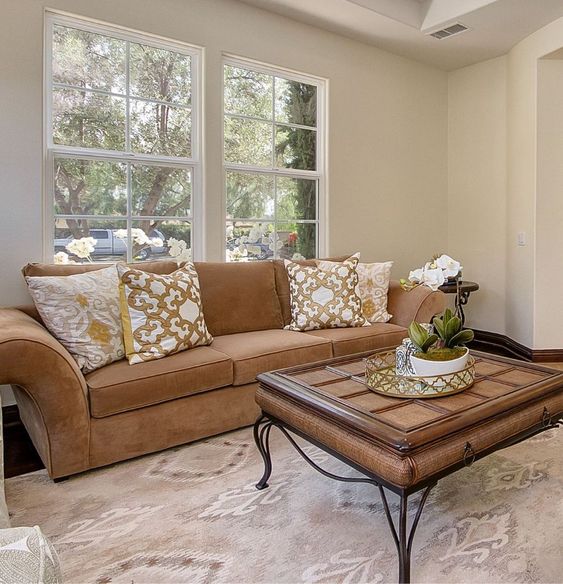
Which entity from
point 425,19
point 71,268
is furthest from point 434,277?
point 425,19

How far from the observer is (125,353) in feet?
8.18

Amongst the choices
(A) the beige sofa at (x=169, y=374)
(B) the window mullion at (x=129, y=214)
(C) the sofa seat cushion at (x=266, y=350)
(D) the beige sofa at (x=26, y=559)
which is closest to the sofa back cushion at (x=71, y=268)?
(A) the beige sofa at (x=169, y=374)

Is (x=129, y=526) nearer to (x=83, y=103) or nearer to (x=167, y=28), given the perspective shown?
(x=83, y=103)

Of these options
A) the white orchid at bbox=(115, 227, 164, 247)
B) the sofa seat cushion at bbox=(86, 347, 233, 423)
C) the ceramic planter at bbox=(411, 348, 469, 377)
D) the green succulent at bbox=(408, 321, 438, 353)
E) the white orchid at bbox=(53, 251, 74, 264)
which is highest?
the white orchid at bbox=(115, 227, 164, 247)

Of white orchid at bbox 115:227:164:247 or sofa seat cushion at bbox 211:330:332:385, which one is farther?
white orchid at bbox 115:227:164:247

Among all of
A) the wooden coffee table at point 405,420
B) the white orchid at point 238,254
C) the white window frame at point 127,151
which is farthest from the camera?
the white orchid at point 238,254

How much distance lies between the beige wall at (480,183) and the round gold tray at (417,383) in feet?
10.4

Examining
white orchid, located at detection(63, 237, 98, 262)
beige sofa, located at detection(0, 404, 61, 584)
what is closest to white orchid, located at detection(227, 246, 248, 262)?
white orchid, located at detection(63, 237, 98, 262)

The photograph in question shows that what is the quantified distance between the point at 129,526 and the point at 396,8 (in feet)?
13.1

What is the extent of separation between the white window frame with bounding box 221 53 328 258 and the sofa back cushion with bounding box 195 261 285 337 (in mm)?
402

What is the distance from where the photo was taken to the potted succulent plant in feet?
5.88

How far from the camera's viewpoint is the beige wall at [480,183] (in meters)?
4.64

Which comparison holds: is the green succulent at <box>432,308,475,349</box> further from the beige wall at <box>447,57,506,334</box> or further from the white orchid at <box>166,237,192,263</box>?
the beige wall at <box>447,57,506,334</box>

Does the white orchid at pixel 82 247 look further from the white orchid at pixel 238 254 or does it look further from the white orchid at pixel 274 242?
the white orchid at pixel 274 242
